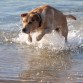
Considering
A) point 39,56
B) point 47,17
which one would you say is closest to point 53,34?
point 47,17

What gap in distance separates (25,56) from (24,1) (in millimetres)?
7200

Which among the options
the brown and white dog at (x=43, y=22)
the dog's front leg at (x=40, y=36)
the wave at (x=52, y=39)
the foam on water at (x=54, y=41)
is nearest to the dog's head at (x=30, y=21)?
the brown and white dog at (x=43, y=22)

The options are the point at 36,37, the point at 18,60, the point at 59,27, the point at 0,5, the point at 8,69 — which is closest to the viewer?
the point at 8,69

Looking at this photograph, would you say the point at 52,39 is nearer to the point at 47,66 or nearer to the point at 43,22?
the point at 43,22

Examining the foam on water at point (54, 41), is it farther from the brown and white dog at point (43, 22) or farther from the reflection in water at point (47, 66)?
the reflection in water at point (47, 66)

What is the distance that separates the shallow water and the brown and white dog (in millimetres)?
277

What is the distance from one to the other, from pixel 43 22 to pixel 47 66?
1.62 metres

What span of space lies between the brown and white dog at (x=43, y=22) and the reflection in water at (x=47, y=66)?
488mm

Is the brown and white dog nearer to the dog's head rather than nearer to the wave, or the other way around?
the dog's head

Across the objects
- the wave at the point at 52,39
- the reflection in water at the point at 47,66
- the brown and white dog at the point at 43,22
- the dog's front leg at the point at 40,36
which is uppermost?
the brown and white dog at the point at 43,22

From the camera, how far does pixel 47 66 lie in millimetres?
6188

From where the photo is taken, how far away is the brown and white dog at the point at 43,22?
7.11 metres

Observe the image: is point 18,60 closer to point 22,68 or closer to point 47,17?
point 22,68

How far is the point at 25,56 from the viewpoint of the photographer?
7.09m
